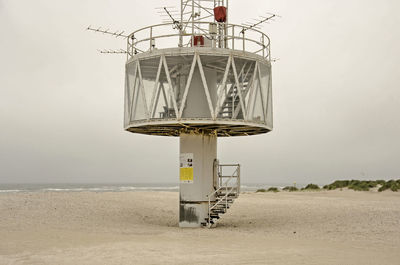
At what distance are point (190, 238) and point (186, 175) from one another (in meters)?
4.24

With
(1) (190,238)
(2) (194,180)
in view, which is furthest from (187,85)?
(1) (190,238)

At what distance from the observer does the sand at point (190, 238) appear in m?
11.8

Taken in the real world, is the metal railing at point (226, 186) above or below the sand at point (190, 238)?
above

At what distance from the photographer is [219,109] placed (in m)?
18.2

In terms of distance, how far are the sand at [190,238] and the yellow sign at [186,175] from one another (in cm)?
223

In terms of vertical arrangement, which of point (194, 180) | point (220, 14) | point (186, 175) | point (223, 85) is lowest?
point (194, 180)

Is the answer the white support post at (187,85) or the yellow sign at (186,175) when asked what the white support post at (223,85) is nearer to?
the white support post at (187,85)

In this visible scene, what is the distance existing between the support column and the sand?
2.87 feet

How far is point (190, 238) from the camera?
52.4 ft

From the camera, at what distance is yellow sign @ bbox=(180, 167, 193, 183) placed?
1964 centimetres

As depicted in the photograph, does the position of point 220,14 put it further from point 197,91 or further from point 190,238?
point 190,238

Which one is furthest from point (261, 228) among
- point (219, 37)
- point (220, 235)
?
point (219, 37)

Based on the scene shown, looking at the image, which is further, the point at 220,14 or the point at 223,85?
the point at 220,14

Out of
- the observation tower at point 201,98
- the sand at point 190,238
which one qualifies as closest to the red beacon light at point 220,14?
the observation tower at point 201,98
